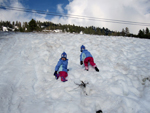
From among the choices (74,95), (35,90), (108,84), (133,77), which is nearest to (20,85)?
(35,90)

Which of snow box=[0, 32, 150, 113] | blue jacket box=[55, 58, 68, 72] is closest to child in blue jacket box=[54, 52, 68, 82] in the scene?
blue jacket box=[55, 58, 68, 72]

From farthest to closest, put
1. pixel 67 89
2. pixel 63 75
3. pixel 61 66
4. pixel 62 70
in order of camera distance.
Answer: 1. pixel 61 66
2. pixel 62 70
3. pixel 63 75
4. pixel 67 89

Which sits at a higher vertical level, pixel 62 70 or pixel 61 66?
pixel 61 66

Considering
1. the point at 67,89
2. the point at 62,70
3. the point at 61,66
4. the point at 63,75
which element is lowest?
the point at 67,89

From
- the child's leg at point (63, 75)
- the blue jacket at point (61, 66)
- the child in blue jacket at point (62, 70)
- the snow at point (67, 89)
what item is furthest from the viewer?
the blue jacket at point (61, 66)

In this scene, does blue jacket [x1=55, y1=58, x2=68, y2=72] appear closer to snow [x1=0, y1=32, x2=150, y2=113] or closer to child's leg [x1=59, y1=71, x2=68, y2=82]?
child's leg [x1=59, y1=71, x2=68, y2=82]

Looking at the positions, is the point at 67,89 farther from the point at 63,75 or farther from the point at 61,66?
the point at 61,66

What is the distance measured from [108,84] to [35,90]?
270 centimetres

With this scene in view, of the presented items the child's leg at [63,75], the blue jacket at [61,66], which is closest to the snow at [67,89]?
the child's leg at [63,75]

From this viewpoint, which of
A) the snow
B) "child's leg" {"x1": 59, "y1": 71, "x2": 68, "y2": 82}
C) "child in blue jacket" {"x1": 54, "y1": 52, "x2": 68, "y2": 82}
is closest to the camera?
the snow

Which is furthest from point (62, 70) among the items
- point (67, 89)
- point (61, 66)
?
point (67, 89)

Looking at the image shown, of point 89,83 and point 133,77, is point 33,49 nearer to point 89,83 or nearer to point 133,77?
point 89,83

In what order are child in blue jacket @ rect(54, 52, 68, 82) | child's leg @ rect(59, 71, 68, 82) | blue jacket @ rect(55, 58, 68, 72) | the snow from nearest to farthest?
the snow, child's leg @ rect(59, 71, 68, 82), child in blue jacket @ rect(54, 52, 68, 82), blue jacket @ rect(55, 58, 68, 72)

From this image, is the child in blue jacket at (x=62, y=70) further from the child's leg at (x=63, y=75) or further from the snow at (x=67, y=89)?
the snow at (x=67, y=89)
